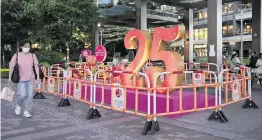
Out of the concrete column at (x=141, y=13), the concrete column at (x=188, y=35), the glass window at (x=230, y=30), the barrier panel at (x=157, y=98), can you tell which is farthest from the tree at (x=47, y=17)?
the glass window at (x=230, y=30)

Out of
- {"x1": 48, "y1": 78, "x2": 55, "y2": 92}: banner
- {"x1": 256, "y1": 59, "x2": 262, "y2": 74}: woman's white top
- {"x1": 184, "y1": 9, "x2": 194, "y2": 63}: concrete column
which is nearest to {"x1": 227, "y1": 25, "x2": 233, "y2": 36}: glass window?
{"x1": 184, "y1": 9, "x2": 194, "y2": 63}: concrete column

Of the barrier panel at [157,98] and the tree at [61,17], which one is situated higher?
the tree at [61,17]

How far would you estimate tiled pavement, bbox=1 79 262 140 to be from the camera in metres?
6.04

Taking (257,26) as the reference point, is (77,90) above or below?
below

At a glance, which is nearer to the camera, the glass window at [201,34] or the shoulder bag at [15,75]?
the shoulder bag at [15,75]

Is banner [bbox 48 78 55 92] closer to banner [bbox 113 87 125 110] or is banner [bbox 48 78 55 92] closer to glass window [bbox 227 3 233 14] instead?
banner [bbox 113 87 125 110]

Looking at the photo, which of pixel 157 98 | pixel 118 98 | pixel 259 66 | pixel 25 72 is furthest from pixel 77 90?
pixel 259 66

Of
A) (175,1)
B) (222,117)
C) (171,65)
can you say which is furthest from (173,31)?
(175,1)

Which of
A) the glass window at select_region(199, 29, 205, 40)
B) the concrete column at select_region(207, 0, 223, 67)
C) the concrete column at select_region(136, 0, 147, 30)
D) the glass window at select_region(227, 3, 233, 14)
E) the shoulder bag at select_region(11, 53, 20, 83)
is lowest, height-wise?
the shoulder bag at select_region(11, 53, 20, 83)

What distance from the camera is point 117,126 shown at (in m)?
6.87

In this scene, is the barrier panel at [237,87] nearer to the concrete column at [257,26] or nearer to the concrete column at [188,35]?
the concrete column at [257,26]

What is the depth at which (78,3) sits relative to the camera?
17500mm

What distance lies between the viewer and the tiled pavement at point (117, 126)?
6.04 metres

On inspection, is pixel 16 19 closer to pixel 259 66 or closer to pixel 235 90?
pixel 259 66
